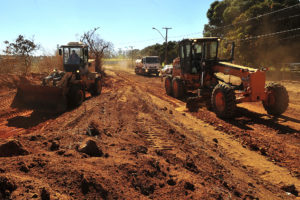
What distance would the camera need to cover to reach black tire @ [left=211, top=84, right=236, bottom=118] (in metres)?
7.82

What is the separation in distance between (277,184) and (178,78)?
28.7 feet

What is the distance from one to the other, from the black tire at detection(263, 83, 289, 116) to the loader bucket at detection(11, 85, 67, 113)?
323 inches

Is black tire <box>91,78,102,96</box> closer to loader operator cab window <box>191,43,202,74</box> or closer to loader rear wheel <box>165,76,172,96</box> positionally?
loader rear wheel <box>165,76,172,96</box>

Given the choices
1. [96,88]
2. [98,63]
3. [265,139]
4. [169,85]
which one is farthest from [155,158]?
[98,63]

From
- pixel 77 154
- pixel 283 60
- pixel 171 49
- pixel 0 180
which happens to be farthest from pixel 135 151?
pixel 171 49

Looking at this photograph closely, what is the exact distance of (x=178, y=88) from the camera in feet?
40.6

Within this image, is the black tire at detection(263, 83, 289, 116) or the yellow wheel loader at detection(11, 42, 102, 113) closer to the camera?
the black tire at detection(263, 83, 289, 116)

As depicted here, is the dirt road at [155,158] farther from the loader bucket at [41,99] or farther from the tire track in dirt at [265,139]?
the loader bucket at [41,99]

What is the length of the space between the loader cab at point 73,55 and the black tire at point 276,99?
9.37 m

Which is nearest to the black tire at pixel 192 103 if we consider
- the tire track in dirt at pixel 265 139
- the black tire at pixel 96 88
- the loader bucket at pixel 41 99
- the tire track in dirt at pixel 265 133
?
the tire track in dirt at pixel 265 133

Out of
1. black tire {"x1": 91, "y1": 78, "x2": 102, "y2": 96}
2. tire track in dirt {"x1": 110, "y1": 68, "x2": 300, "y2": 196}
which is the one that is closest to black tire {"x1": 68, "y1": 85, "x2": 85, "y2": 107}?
black tire {"x1": 91, "y1": 78, "x2": 102, "y2": 96}

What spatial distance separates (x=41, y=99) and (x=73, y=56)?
356 cm

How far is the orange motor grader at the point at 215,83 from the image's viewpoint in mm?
7898

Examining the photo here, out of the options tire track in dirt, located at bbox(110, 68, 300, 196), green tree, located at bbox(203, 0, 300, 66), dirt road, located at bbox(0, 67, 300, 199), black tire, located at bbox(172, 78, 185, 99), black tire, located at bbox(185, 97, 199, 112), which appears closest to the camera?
dirt road, located at bbox(0, 67, 300, 199)
